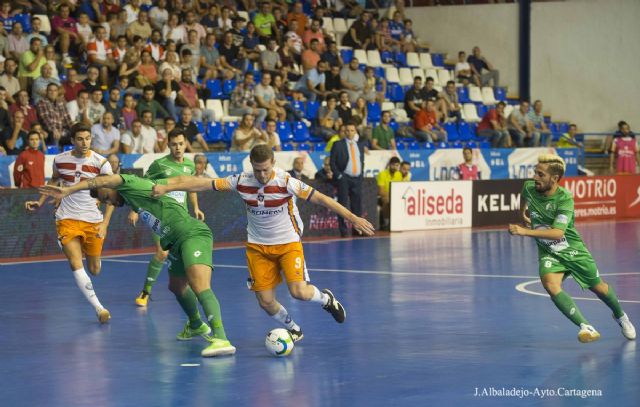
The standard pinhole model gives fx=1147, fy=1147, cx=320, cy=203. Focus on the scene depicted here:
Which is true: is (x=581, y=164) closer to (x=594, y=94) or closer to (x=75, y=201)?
(x=594, y=94)

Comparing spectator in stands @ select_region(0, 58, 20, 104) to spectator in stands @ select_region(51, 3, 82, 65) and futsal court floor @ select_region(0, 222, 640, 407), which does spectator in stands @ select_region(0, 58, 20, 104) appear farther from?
futsal court floor @ select_region(0, 222, 640, 407)

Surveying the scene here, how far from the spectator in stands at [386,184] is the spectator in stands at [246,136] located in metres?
2.82

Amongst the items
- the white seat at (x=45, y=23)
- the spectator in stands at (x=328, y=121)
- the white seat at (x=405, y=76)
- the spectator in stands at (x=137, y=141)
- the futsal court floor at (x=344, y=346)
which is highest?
the white seat at (x=45, y=23)

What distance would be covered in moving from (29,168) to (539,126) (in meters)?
16.5

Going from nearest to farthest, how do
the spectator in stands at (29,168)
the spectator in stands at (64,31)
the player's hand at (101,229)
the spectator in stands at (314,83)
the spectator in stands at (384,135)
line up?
the player's hand at (101,229) → the spectator in stands at (29,168) → the spectator in stands at (64,31) → the spectator in stands at (384,135) → the spectator in stands at (314,83)

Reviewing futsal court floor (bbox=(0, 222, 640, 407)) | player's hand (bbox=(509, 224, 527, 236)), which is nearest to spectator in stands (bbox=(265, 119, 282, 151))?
futsal court floor (bbox=(0, 222, 640, 407))

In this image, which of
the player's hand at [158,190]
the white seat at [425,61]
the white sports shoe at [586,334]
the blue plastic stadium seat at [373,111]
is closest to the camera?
the player's hand at [158,190]

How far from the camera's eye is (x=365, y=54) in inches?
1243

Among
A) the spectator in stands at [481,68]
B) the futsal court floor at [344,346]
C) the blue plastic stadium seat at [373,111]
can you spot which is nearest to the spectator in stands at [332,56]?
the blue plastic stadium seat at [373,111]

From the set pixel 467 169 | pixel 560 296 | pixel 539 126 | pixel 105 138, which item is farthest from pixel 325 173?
pixel 560 296

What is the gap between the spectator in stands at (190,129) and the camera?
22719mm

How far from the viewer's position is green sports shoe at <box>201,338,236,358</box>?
10188 mm

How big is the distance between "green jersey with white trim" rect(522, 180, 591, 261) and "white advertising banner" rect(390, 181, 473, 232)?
44.3 feet

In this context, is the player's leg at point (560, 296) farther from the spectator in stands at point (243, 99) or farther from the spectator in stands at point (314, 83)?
the spectator in stands at point (314, 83)
